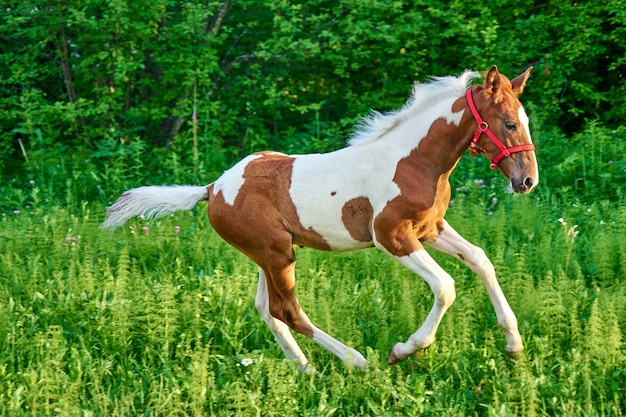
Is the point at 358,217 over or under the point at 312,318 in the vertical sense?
over

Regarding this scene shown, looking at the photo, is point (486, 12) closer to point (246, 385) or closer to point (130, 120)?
point (130, 120)

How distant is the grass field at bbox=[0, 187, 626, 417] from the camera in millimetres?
4141

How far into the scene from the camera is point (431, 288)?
423 centimetres

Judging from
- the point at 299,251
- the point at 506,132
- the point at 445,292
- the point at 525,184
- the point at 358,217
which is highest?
the point at 506,132

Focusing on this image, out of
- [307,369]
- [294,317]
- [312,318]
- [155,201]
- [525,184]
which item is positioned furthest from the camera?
[312,318]

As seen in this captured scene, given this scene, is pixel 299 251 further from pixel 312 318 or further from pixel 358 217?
pixel 358 217

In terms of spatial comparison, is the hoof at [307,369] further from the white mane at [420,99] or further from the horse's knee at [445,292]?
the white mane at [420,99]

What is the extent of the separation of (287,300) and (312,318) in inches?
19.1

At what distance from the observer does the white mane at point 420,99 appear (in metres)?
4.39

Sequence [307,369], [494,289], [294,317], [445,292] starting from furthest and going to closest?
1. [294,317]
2. [307,369]
3. [494,289]
4. [445,292]

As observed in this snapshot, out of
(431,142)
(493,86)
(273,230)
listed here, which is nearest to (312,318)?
(273,230)

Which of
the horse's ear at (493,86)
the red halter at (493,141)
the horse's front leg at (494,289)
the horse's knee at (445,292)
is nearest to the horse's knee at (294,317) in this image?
the horse's knee at (445,292)

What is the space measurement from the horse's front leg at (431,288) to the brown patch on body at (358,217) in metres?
0.26

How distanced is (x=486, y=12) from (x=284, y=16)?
2540mm
